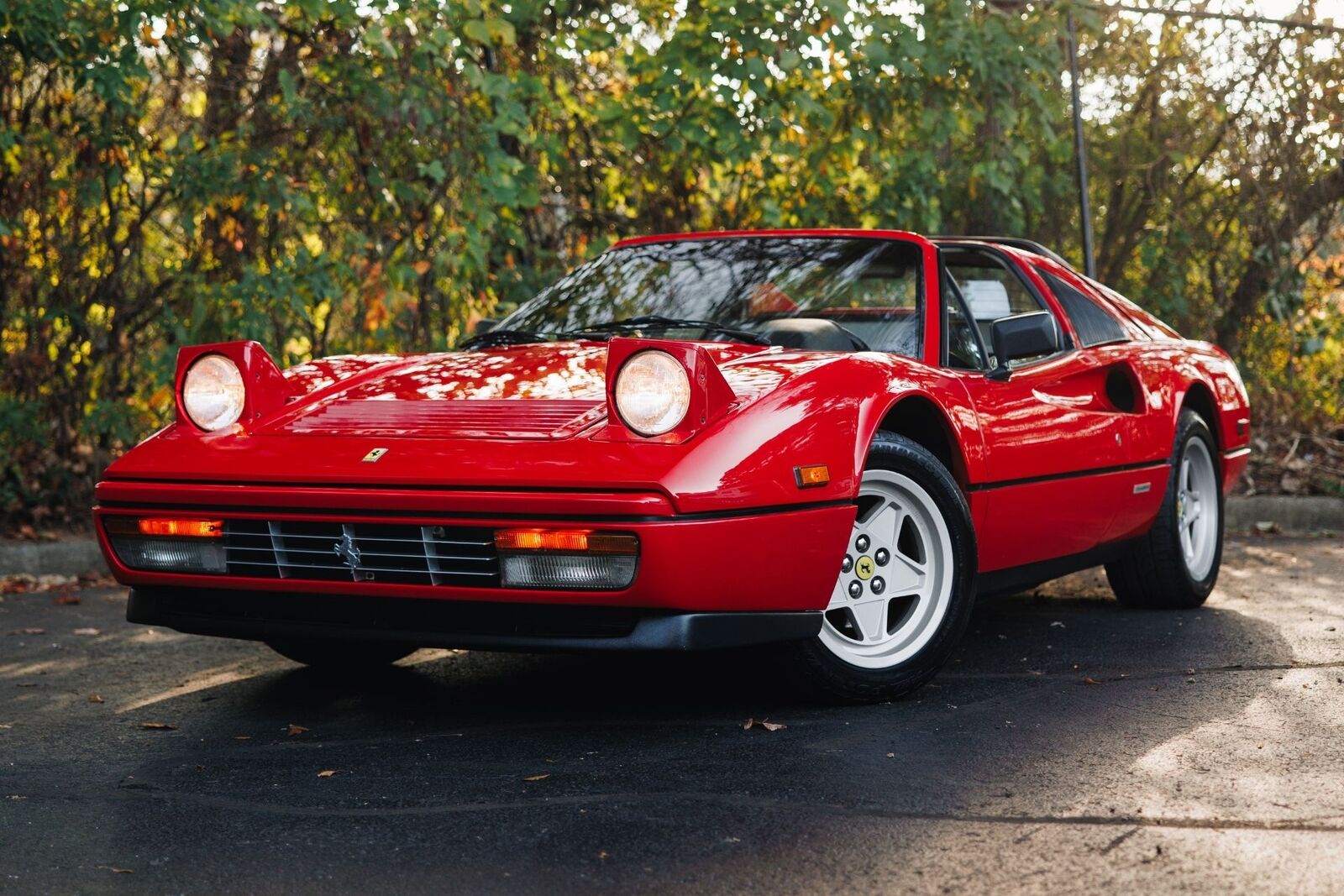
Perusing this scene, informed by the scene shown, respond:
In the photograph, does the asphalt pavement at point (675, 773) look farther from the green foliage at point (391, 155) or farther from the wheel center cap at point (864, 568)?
the green foliage at point (391, 155)

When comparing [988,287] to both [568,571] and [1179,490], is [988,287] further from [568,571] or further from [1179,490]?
[568,571]

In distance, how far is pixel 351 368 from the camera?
4.43 meters

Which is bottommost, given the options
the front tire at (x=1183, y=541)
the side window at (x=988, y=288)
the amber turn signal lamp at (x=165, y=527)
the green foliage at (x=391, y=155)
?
the front tire at (x=1183, y=541)

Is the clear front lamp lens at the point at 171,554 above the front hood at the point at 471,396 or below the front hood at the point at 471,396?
below

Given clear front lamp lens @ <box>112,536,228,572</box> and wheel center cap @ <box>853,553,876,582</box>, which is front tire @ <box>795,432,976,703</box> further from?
clear front lamp lens @ <box>112,536,228,572</box>

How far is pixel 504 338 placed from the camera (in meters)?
4.73

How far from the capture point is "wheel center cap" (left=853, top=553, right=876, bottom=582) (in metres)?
4.04

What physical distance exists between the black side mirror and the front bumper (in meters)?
1.04

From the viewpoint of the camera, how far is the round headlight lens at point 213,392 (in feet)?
13.4

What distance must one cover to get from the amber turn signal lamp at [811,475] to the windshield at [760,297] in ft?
2.47

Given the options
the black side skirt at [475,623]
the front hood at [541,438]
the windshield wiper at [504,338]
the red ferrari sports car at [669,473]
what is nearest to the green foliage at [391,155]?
the windshield wiper at [504,338]

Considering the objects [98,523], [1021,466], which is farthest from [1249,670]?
[98,523]

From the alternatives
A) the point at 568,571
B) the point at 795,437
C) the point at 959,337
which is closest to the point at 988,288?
the point at 959,337

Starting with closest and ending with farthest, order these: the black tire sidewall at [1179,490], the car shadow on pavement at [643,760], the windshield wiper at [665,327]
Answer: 1. the car shadow on pavement at [643,760]
2. the windshield wiper at [665,327]
3. the black tire sidewall at [1179,490]
